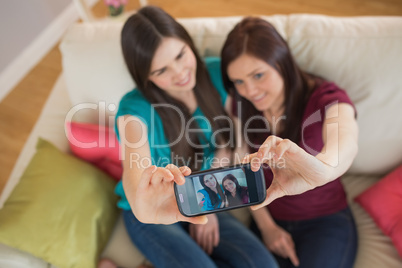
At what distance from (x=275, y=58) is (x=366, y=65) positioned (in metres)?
0.33

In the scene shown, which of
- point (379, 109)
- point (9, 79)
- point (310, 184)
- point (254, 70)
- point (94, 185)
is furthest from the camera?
point (9, 79)

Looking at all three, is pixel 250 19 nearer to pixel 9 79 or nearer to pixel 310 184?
pixel 310 184

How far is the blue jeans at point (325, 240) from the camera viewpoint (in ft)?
3.50

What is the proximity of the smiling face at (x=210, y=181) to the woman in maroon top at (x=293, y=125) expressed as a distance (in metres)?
0.20

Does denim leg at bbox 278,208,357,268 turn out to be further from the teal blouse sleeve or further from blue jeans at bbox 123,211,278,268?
the teal blouse sleeve

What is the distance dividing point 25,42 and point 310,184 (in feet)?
6.93

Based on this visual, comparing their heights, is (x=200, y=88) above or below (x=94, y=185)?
above

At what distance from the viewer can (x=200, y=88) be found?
1.19 meters

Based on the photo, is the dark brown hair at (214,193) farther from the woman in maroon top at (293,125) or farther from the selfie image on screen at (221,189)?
the woman in maroon top at (293,125)

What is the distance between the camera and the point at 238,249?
1.11 metres

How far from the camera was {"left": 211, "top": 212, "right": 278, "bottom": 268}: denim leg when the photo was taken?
A: 1.07 metres

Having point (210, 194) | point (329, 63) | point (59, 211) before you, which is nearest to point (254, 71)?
point (329, 63)

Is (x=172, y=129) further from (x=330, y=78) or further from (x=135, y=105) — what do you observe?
(x=330, y=78)

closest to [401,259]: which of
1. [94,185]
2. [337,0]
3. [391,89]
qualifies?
[391,89]
